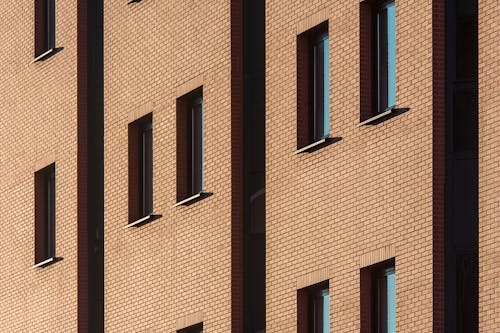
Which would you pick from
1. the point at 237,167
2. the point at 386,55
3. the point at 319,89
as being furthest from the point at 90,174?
the point at 386,55

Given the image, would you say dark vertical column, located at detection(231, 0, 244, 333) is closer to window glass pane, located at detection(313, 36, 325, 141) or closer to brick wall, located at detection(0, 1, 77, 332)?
window glass pane, located at detection(313, 36, 325, 141)

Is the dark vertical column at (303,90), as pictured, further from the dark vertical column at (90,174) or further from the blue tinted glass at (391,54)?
the dark vertical column at (90,174)

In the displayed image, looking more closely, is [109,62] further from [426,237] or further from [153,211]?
[426,237]

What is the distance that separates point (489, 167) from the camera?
81.4ft

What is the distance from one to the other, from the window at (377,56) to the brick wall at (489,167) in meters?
2.41

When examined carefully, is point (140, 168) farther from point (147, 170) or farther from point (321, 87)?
point (321, 87)

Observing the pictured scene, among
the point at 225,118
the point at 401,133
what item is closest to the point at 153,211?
the point at 225,118

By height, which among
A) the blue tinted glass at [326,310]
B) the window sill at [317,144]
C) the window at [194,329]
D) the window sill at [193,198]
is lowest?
the blue tinted glass at [326,310]

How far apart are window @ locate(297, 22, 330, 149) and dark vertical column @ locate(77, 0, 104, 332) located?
23.2 feet

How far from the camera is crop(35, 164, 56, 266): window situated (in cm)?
3709

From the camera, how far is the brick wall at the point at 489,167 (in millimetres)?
24438

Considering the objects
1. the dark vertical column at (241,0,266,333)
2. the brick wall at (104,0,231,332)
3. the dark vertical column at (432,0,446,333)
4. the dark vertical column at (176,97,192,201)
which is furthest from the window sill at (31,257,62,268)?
the dark vertical column at (432,0,446,333)

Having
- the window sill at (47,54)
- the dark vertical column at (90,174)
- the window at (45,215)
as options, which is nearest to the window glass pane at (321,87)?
the dark vertical column at (90,174)

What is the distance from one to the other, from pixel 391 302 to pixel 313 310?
227 centimetres
